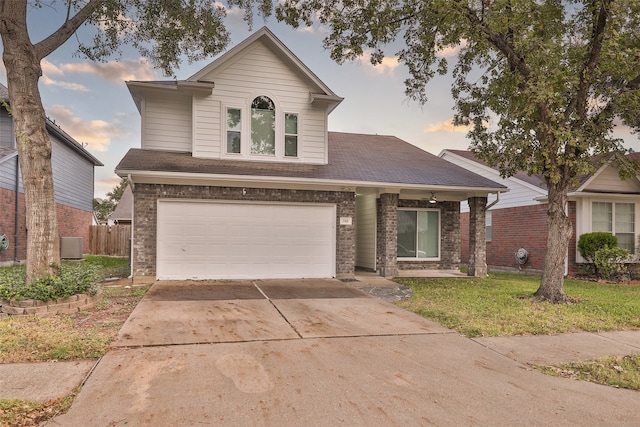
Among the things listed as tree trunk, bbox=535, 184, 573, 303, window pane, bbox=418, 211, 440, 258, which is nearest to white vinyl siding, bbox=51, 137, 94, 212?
window pane, bbox=418, 211, 440, 258

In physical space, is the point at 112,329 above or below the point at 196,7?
below

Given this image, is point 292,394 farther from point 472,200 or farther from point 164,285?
point 472,200

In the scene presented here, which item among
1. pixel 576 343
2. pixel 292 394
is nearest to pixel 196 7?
pixel 292 394

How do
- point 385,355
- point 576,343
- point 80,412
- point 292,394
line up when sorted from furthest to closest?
1. point 576,343
2. point 385,355
3. point 292,394
4. point 80,412

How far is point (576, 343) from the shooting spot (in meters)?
5.68

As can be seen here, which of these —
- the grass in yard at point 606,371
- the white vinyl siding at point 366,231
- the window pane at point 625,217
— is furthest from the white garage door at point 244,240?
the window pane at point 625,217

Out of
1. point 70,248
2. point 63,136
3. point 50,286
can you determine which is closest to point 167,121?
point 50,286

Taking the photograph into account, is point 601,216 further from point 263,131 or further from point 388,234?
point 263,131

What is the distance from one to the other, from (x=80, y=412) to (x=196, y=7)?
403 inches

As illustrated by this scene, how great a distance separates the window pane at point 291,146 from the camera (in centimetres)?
1200

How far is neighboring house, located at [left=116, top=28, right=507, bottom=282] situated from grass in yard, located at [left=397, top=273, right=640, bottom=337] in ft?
8.47

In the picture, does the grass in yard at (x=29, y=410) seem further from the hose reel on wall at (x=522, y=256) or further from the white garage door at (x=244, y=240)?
the hose reel on wall at (x=522, y=256)

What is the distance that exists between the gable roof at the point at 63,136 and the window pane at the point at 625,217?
21115mm

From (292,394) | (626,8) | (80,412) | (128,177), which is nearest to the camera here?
(80,412)
